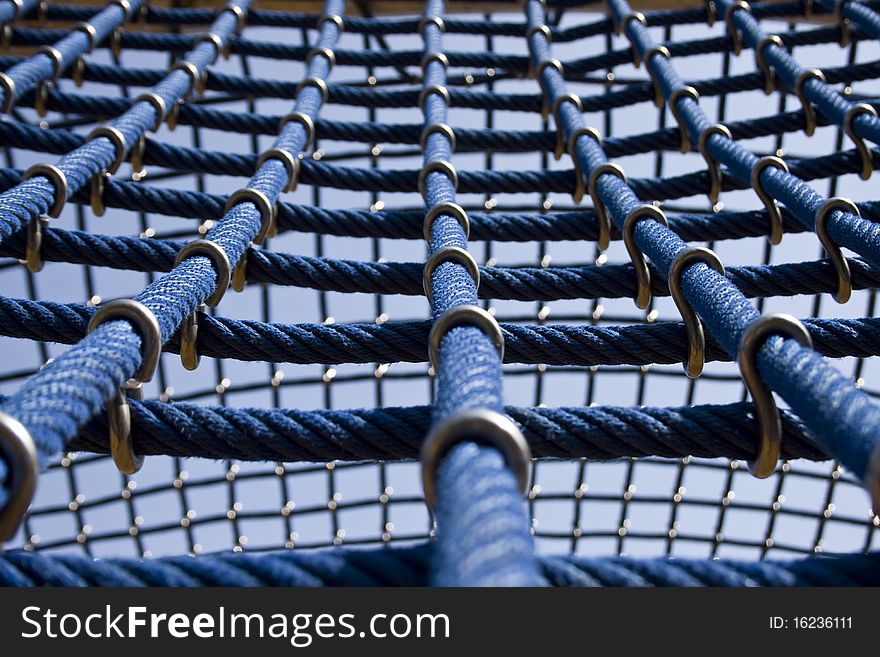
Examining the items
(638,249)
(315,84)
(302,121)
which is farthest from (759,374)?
(315,84)

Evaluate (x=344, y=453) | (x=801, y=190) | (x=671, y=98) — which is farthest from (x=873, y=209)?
(x=344, y=453)

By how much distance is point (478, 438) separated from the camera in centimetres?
116

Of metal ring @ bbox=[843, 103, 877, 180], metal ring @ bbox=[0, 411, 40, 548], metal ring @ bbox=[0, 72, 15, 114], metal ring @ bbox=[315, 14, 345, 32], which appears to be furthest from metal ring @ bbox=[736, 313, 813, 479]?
metal ring @ bbox=[315, 14, 345, 32]

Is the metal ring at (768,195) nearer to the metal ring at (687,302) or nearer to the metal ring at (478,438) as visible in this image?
the metal ring at (687,302)

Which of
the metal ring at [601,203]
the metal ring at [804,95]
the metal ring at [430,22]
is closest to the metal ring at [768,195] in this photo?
the metal ring at [601,203]

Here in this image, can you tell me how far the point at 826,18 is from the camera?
590cm

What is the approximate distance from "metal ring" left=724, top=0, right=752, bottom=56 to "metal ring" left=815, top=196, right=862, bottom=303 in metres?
2.69

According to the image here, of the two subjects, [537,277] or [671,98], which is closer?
[537,277]

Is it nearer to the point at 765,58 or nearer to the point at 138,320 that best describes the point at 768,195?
the point at 765,58

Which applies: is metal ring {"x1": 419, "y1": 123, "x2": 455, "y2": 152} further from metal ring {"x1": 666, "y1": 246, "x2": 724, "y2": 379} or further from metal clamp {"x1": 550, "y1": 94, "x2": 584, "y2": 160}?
metal ring {"x1": 666, "y1": 246, "x2": 724, "y2": 379}

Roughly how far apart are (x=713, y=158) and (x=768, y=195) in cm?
49

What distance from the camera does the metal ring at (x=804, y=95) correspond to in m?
3.72

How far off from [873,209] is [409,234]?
4.66 feet

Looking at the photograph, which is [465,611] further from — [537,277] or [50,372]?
[537,277]
